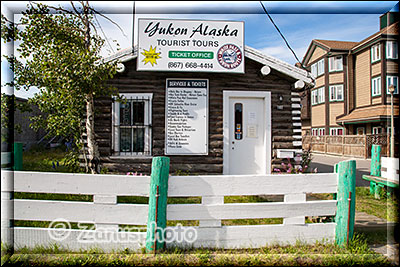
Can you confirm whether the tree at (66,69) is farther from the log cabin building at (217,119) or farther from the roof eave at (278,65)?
the roof eave at (278,65)

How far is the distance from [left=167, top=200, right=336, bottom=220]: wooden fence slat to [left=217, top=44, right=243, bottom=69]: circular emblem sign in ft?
12.3

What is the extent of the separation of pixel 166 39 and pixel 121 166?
3170mm

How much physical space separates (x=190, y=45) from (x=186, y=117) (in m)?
1.67

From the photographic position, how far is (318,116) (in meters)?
18.0

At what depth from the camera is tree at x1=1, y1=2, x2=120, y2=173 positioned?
4.96 meters

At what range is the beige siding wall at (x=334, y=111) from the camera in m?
12.6

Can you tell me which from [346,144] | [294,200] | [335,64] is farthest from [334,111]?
[294,200]

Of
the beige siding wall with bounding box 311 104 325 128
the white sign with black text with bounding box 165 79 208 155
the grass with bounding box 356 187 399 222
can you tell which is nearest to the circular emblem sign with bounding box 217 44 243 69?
the white sign with black text with bounding box 165 79 208 155

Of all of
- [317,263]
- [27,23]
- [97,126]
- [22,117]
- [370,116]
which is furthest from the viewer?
[370,116]

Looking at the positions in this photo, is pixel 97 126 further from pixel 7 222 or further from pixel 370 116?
pixel 370 116

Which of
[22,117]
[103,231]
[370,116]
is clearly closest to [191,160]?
[103,231]

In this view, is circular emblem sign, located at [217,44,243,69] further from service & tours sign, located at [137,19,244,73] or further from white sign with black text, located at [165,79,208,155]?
white sign with black text, located at [165,79,208,155]

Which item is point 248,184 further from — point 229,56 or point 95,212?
point 229,56

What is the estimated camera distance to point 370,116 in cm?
941
